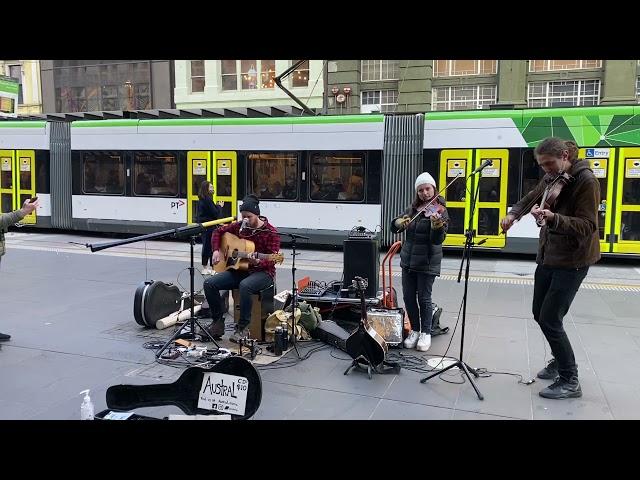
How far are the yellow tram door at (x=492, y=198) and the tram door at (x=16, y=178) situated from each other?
12513mm

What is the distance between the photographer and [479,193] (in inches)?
462

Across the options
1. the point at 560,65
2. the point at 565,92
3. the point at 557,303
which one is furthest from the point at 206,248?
the point at 560,65

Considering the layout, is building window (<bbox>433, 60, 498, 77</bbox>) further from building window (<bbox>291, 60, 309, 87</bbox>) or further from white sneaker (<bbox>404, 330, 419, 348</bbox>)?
white sneaker (<bbox>404, 330, 419, 348</bbox>)

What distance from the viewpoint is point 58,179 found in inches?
616

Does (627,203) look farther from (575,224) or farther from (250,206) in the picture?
(250,206)

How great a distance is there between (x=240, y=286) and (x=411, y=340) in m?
1.96

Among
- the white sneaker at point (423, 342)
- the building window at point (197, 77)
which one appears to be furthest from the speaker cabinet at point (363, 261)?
the building window at point (197, 77)

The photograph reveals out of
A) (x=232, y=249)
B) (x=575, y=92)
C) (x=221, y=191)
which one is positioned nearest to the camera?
(x=232, y=249)

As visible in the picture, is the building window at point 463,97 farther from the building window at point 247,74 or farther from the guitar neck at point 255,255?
the guitar neck at point 255,255

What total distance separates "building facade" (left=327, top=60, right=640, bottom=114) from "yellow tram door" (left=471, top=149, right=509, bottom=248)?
8.68 m

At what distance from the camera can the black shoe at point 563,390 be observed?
4.47m

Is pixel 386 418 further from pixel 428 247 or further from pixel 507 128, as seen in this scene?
pixel 507 128
